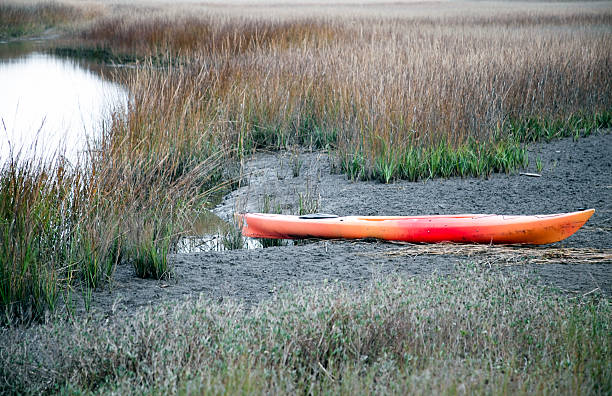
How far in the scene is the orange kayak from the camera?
3.99 meters

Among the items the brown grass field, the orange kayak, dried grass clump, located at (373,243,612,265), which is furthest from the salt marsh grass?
dried grass clump, located at (373,243,612,265)

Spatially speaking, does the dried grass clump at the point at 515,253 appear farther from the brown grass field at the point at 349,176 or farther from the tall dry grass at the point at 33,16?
the tall dry grass at the point at 33,16

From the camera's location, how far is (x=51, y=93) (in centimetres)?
1170

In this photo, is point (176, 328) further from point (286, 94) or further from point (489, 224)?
point (286, 94)

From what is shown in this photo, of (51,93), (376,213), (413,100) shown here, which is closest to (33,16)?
(51,93)

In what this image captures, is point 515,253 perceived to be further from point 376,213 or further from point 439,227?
point 376,213

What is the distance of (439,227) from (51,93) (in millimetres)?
9809

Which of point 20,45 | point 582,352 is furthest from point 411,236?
point 20,45

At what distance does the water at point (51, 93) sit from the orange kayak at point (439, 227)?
2.61 meters

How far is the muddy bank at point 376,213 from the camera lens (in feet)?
11.2

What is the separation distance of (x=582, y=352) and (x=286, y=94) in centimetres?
571

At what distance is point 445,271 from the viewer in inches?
142

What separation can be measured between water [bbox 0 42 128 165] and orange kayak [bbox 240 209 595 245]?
8.56 feet

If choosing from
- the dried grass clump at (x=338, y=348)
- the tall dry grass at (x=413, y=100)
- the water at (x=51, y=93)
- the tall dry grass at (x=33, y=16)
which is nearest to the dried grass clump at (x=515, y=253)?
the dried grass clump at (x=338, y=348)
